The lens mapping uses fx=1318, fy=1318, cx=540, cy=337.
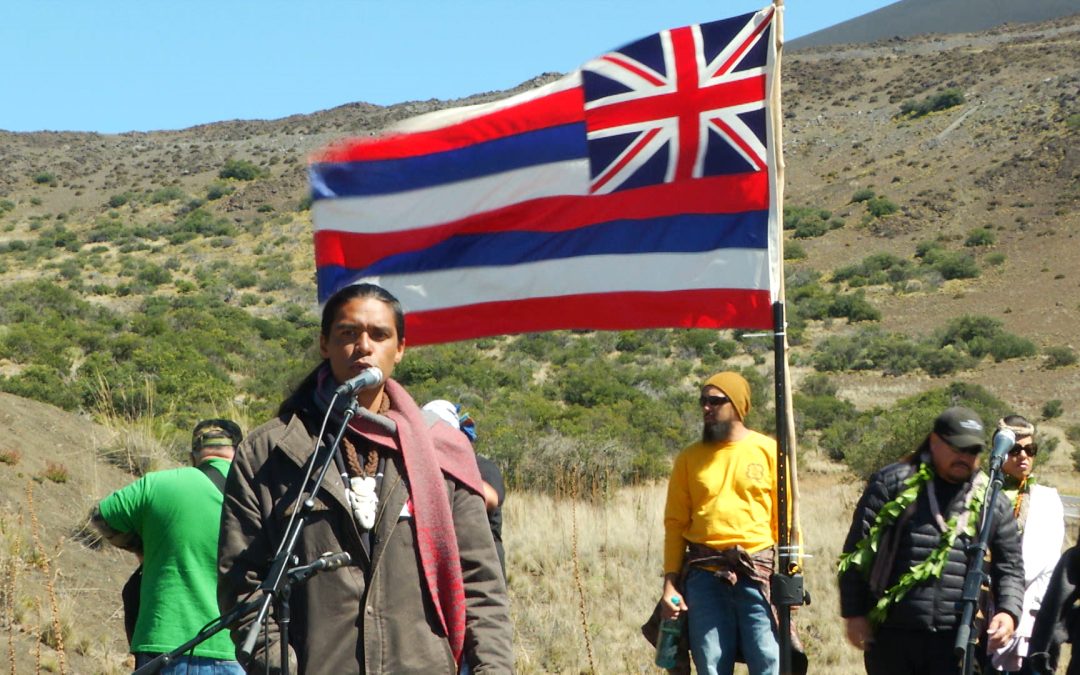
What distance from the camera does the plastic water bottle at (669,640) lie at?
6.23 meters

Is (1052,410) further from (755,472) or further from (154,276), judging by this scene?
(154,276)

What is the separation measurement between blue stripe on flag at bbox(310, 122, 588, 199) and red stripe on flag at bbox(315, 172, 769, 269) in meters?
0.23

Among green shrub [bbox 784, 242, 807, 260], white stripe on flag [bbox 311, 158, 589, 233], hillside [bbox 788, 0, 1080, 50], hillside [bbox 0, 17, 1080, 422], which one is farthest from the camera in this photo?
hillside [bbox 788, 0, 1080, 50]

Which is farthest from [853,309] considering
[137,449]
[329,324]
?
[329,324]

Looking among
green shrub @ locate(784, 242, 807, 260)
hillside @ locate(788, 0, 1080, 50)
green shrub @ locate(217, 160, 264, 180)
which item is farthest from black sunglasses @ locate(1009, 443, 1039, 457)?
hillside @ locate(788, 0, 1080, 50)

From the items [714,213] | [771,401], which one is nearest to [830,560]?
[714,213]

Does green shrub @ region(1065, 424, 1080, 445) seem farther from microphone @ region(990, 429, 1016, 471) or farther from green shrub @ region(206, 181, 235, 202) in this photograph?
green shrub @ region(206, 181, 235, 202)

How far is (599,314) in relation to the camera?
665cm

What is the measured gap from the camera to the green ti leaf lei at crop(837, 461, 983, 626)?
5164 millimetres

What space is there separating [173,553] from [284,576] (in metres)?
2.50

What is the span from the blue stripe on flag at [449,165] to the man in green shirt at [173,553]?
2380 millimetres

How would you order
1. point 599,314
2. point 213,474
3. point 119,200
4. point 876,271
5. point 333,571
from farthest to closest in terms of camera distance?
1. point 119,200
2. point 876,271
3. point 599,314
4. point 213,474
5. point 333,571

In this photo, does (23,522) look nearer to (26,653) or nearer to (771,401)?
(26,653)

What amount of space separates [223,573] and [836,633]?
7.85 metres
